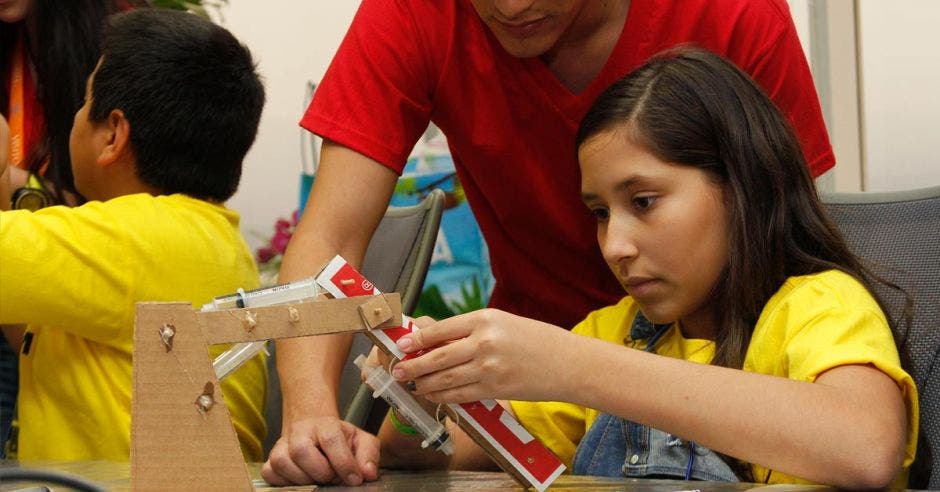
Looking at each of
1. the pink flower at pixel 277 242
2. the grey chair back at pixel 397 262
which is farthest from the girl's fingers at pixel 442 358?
the pink flower at pixel 277 242

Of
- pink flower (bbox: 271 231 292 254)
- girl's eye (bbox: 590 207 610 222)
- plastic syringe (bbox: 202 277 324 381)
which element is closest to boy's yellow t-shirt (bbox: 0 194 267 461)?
girl's eye (bbox: 590 207 610 222)

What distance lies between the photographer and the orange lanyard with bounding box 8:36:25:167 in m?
2.09

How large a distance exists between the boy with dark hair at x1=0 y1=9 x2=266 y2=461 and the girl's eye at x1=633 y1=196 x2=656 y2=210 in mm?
631

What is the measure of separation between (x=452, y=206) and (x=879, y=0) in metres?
1.16

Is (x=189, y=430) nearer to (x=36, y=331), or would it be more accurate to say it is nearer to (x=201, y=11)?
(x=36, y=331)

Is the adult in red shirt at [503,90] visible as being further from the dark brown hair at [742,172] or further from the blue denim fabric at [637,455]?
the blue denim fabric at [637,455]

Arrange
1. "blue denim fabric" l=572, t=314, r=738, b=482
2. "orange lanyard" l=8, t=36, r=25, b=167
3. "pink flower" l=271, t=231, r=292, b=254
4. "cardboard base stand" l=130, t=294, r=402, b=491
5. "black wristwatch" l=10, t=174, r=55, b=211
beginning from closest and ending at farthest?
1. "cardboard base stand" l=130, t=294, r=402, b=491
2. "blue denim fabric" l=572, t=314, r=738, b=482
3. "black wristwatch" l=10, t=174, r=55, b=211
4. "orange lanyard" l=8, t=36, r=25, b=167
5. "pink flower" l=271, t=231, r=292, b=254

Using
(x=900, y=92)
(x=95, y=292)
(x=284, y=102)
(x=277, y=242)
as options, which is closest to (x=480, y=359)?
(x=95, y=292)

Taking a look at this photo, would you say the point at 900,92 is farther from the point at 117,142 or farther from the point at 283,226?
the point at 117,142

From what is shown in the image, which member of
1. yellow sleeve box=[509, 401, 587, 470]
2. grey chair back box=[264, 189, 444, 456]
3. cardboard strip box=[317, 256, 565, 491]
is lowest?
grey chair back box=[264, 189, 444, 456]

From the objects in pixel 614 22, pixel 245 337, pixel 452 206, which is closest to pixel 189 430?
pixel 245 337

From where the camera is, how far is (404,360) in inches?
35.5

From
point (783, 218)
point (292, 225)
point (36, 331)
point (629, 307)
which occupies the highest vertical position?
point (783, 218)

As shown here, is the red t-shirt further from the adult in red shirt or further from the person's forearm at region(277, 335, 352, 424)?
the person's forearm at region(277, 335, 352, 424)
